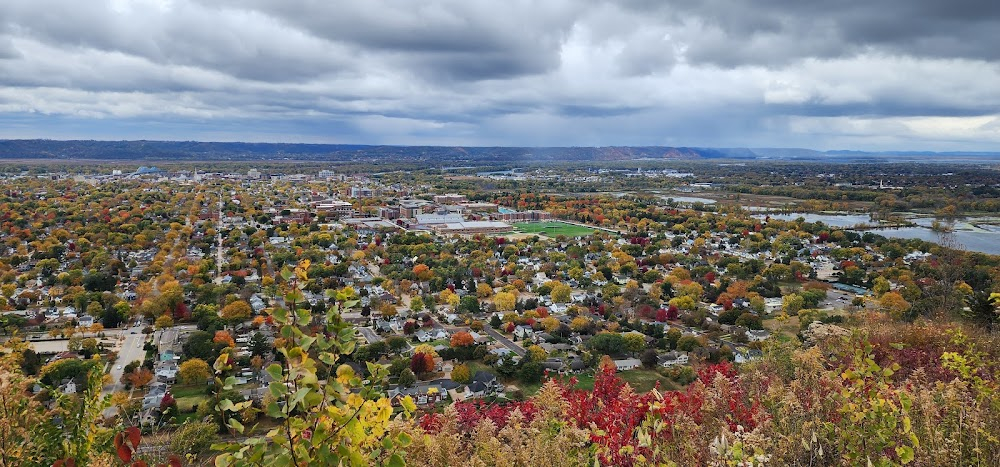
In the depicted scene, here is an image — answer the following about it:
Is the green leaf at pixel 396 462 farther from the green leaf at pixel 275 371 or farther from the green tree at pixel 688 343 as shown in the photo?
the green tree at pixel 688 343

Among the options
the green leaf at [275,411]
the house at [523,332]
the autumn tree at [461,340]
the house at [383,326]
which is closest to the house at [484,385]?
the autumn tree at [461,340]

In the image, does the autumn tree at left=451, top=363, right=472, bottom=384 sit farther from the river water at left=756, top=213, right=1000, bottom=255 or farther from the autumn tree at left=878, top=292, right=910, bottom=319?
the river water at left=756, top=213, right=1000, bottom=255

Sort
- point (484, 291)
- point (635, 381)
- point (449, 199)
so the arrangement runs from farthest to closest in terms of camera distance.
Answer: point (449, 199)
point (484, 291)
point (635, 381)

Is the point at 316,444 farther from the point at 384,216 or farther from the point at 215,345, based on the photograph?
the point at 384,216

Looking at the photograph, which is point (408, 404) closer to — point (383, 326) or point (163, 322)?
point (383, 326)

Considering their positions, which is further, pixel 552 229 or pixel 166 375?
pixel 552 229

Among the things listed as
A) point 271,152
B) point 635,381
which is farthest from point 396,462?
point 271,152

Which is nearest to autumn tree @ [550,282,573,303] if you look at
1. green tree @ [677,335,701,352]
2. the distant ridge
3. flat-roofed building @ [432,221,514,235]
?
green tree @ [677,335,701,352]

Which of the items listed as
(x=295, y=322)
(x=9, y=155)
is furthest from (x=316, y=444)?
(x=9, y=155)
